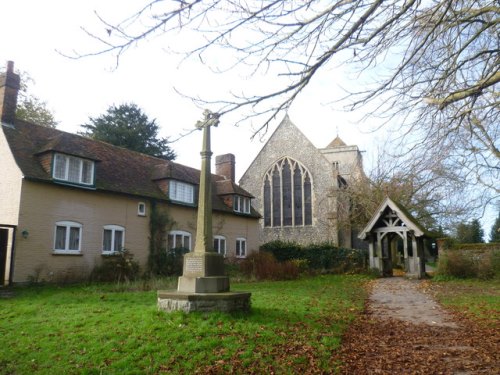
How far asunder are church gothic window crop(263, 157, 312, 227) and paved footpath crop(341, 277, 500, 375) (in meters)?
25.4

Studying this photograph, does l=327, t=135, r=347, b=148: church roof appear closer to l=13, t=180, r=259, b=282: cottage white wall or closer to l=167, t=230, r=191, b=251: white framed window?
l=167, t=230, r=191, b=251: white framed window

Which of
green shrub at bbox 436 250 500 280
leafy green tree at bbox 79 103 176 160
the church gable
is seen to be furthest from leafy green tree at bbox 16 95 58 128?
green shrub at bbox 436 250 500 280

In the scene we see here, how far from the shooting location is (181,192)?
79.5 ft

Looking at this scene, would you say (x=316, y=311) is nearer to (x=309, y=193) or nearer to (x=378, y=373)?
(x=378, y=373)

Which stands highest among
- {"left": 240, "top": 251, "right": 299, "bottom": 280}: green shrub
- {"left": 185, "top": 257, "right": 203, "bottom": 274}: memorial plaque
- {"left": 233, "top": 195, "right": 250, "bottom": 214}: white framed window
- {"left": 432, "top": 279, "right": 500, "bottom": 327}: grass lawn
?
{"left": 233, "top": 195, "right": 250, "bottom": 214}: white framed window

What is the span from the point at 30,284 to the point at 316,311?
1140 cm

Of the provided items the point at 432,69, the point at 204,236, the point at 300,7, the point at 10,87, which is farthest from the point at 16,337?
the point at 10,87

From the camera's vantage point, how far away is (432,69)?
711cm

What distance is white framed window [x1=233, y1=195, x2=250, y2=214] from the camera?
28.9 metres

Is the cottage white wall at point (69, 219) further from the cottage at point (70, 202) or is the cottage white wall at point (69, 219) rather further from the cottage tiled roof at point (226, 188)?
the cottage tiled roof at point (226, 188)

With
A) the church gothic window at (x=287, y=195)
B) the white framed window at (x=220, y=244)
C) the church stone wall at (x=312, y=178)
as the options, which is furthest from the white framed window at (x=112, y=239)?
the church gothic window at (x=287, y=195)

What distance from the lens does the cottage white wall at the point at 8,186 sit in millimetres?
16219

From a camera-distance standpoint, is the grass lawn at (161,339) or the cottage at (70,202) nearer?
the grass lawn at (161,339)

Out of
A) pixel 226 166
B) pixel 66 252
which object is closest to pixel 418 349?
pixel 66 252
